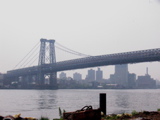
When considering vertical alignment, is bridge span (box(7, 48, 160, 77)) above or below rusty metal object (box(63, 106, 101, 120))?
above

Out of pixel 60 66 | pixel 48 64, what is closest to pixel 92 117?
pixel 60 66

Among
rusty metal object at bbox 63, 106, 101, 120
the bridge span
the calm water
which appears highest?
the bridge span

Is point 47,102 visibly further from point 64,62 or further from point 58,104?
point 64,62

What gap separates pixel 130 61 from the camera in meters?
73.3

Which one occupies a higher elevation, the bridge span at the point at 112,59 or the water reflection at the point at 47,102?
the bridge span at the point at 112,59

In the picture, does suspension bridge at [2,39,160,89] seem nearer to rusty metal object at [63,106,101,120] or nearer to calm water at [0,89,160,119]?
calm water at [0,89,160,119]

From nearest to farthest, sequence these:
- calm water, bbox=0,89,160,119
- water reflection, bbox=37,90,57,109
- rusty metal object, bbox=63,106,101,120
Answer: rusty metal object, bbox=63,106,101,120, calm water, bbox=0,89,160,119, water reflection, bbox=37,90,57,109

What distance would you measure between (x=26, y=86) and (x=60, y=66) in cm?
3450

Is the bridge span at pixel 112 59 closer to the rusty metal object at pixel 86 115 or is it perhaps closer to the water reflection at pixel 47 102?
the water reflection at pixel 47 102

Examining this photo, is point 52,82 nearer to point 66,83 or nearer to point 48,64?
point 48,64

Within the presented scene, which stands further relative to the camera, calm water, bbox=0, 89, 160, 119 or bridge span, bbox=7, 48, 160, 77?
bridge span, bbox=7, 48, 160, 77

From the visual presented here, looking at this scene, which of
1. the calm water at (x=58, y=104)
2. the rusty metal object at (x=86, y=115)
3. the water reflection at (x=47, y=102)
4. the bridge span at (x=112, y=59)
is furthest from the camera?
the bridge span at (x=112, y=59)

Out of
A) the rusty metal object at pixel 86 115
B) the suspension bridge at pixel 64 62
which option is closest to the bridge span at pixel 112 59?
the suspension bridge at pixel 64 62

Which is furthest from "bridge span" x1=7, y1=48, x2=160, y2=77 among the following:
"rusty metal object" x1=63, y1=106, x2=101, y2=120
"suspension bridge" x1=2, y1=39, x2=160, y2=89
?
"rusty metal object" x1=63, y1=106, x2=101, y2=120
